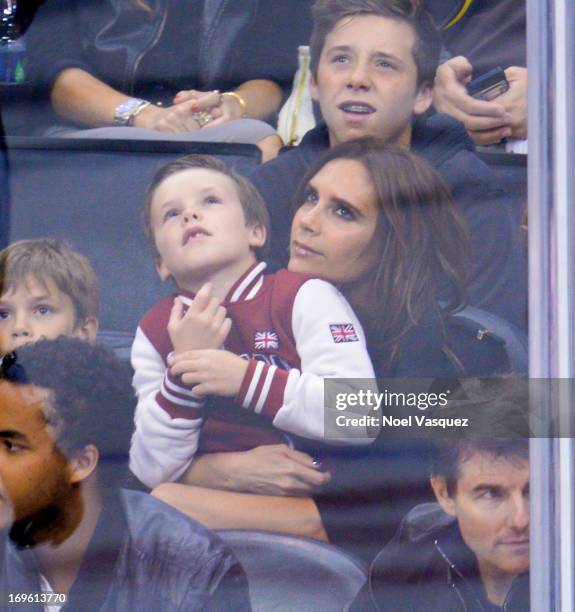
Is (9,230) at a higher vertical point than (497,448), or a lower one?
higher

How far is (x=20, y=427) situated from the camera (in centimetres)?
156

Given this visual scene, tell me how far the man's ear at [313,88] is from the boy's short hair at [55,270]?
47 cm

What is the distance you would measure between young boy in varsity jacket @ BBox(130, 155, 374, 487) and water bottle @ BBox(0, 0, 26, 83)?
0.35 m

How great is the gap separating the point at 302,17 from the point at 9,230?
61 cm

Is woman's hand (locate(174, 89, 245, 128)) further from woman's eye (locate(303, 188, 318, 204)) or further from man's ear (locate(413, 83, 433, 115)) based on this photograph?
man's ear (locate(413, 83, 433, 115))

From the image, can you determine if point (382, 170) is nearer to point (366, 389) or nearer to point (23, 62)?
point (366, 389)

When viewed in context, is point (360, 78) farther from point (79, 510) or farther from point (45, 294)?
point (79, 510)

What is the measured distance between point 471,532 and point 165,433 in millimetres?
515

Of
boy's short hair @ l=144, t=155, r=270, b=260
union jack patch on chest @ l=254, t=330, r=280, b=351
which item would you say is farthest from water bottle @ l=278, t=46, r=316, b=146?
union jack patch on chest @ l=254, t=330, r=280, b=351

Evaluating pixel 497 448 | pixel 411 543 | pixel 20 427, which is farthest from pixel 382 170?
pixel 20 427

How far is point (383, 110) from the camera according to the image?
1621 millimetres

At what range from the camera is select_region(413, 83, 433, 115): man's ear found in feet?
5.35

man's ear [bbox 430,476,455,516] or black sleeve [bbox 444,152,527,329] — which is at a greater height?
black sleeve [bbox 444,152,527,329]

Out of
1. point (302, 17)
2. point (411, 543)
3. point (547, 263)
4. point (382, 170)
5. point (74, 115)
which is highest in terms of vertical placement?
point (302, 17)
